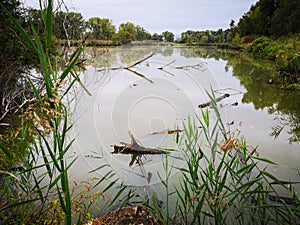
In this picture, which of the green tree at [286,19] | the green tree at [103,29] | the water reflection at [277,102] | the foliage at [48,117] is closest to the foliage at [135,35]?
the green tree at [103,29]

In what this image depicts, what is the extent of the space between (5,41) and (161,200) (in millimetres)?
3377

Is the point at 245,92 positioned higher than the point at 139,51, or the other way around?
the point at 139,51

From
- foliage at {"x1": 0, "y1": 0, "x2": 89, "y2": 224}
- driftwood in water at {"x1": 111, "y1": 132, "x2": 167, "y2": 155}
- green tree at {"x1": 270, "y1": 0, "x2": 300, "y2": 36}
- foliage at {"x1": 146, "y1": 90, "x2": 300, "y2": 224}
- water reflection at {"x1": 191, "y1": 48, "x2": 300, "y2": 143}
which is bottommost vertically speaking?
water reflection at {"x1": 191, "y1": 48, "x2": 300, "y2": 143}

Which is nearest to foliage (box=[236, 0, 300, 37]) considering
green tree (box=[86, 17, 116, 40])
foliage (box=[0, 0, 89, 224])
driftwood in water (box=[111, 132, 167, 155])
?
green tree (box=[86, 17, 116, 40])

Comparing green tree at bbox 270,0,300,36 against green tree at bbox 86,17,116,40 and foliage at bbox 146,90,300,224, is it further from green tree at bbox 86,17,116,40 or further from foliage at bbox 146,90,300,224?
foliage at bbox 146,90,300,224

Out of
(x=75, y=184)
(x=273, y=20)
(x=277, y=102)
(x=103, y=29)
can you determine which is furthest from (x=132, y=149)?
(x=273, y=20)

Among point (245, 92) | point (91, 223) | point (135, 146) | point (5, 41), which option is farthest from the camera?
point (245, 92)

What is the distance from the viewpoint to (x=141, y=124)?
2662 mm

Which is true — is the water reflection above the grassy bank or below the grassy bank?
below

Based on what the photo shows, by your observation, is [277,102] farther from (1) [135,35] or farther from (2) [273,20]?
(2) [273,20]

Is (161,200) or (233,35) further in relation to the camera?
(233,35)

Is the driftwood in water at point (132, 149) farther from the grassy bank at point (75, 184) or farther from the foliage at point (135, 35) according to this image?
the foliage at point (135, 35)

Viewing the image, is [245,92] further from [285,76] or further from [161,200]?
[161,200]

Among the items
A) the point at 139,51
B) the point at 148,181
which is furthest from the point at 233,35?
the point at 148,181
